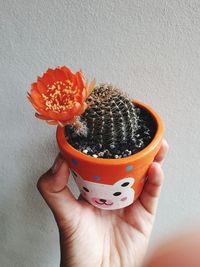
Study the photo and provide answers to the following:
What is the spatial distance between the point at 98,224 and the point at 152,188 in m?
0.14

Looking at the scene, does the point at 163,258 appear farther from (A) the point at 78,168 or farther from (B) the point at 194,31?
(B) the point at 194,31

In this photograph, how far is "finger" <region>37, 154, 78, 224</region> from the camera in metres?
0.42

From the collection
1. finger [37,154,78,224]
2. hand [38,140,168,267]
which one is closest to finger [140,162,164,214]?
hand [38,140,168,267]

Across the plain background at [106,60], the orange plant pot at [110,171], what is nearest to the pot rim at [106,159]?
the orange plant pot at [110,171]

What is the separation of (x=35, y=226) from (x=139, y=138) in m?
0.41

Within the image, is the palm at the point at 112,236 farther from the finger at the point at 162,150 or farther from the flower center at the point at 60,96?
the flower center at the point at 60,96

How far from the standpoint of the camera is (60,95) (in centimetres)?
35

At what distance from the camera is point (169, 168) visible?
1.87ft

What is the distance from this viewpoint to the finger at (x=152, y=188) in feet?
1.37

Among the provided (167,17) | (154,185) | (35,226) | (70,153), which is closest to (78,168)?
(70,153)

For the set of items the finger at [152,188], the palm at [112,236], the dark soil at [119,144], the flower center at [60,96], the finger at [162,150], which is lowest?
the palm at [112,236]

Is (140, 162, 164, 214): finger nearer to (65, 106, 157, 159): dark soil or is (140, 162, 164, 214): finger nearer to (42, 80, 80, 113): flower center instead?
(65, 106, 157, 159): dark soil

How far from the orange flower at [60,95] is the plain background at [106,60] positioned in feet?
0.35

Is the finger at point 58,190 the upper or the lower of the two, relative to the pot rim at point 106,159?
lower
